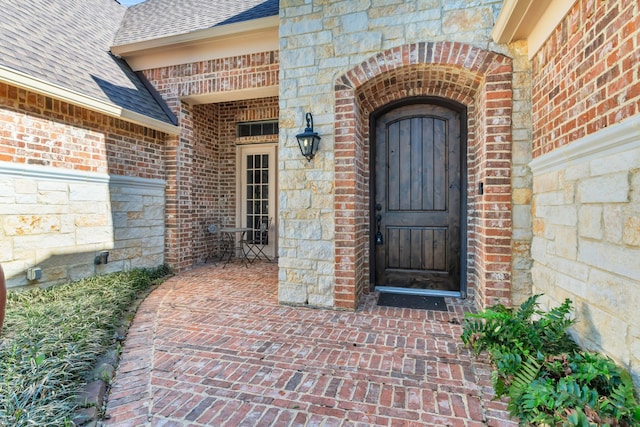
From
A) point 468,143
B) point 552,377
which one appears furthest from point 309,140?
point 552,377

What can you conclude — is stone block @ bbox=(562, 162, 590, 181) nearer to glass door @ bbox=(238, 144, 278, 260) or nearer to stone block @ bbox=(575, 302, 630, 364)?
stone block @ bbox=(575, 302, 630, 364)

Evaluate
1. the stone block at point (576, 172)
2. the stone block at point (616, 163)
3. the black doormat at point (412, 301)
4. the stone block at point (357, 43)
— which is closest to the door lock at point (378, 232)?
the black doormat at point (412, 301)

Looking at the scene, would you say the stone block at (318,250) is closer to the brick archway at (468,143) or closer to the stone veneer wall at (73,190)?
the brick archway at (468,143)

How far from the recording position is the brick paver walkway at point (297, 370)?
5.55 feet

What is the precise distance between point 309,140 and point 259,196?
10.8 ft

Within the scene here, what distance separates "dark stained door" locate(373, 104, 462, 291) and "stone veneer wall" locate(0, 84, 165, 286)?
3.42 metres

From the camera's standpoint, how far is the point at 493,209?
9.60 ft

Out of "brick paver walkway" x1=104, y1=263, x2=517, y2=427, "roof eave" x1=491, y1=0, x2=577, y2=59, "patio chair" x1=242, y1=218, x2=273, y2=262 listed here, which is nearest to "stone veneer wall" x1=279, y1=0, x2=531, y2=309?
"roof eave" x1=491, y1=0, x2=577, y2=59

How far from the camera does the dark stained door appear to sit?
3650 millimetres

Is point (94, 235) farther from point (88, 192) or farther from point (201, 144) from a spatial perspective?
point (201, 144)

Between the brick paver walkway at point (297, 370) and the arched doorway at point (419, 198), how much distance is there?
0.60 m

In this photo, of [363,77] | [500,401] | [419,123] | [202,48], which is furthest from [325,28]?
[500,401]

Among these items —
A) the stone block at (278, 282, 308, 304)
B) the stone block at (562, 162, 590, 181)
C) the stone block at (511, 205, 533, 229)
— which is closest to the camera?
the stone block at (562, 162, 590, 181)

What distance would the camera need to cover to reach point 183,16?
5434 millimetres
